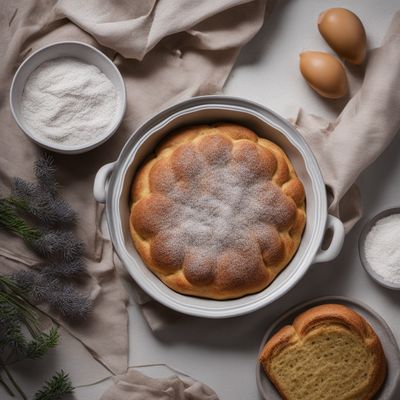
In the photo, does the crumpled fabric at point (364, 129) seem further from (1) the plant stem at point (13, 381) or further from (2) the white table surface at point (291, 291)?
(1) the plant stem at point (13, 381)

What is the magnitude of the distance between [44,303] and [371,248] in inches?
36.5

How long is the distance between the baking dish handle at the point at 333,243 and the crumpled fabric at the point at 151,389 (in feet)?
1.65

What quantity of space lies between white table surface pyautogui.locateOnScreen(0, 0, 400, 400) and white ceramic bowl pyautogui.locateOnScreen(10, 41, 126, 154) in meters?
0.34

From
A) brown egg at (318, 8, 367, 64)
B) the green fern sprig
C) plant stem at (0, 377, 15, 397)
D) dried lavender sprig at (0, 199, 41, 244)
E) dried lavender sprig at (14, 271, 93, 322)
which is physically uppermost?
brown egg at (318, 8, 367, 64)

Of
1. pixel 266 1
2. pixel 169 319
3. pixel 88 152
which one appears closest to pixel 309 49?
pixel 266 1

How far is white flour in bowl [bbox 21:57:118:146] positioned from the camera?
1.67 m

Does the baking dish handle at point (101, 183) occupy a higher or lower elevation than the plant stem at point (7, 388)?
higher

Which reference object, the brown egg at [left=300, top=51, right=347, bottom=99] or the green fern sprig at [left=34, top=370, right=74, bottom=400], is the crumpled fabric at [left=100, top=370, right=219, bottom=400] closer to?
the green fern sprig at [left=34, top=370, right=74, bottom=400]

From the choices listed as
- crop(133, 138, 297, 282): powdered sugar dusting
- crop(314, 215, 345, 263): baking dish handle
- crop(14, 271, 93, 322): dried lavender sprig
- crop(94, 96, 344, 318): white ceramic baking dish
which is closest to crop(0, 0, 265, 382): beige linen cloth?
crop(14, 271, 93, 322): dried lavender sprig

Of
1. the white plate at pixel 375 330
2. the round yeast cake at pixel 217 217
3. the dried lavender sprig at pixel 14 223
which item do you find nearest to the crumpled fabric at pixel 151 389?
the white plate at pixel 375 330

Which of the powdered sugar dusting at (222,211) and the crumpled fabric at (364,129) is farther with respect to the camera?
the crumpled fabric at (364,129)

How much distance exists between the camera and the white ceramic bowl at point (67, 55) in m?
1.66

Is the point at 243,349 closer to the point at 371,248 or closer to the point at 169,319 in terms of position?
the point at 169,319

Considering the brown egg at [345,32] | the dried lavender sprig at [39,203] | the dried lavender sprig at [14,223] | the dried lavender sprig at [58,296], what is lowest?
the dried lavender sprig at [58,296]
